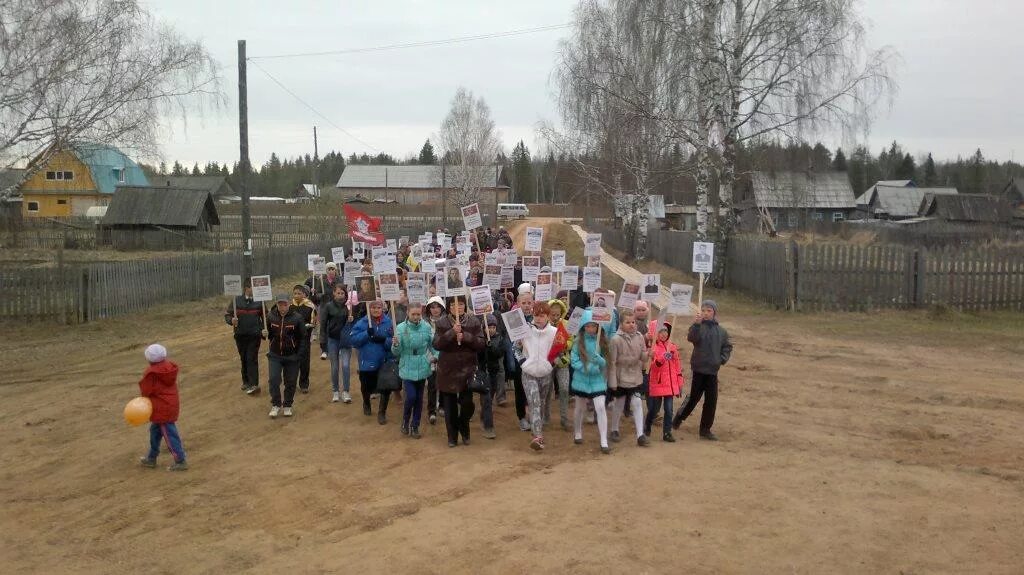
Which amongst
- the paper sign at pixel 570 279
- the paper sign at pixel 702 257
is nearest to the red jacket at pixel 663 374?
the paper sign at pixel 570 279

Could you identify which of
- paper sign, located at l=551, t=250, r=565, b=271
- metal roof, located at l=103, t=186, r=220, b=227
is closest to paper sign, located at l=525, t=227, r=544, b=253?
paper sign, located at l=551, t=250, r=565, b=271

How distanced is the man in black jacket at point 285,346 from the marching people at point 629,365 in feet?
13.1

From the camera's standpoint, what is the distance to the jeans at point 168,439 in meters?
8.23

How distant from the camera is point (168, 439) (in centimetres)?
823

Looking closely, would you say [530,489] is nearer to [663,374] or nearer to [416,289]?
[663,374]

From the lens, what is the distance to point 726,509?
655 centimetres

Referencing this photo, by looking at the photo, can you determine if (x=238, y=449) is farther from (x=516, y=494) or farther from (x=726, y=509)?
(x=726, y=509)

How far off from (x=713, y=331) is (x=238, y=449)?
5440 millimetres

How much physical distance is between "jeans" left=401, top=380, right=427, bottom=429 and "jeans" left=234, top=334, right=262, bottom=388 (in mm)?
3106

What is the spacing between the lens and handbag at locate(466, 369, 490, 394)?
28.3 ft

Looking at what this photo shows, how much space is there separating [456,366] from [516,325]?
79 centimetres

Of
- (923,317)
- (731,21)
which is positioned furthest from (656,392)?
(731,21)

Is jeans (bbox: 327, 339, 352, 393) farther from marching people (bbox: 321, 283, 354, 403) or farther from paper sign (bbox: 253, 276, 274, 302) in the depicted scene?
paper sign (bbox: 253, 276, 274, 302)

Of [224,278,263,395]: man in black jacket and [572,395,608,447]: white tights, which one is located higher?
[224,278,263,395]: man in black jacket
